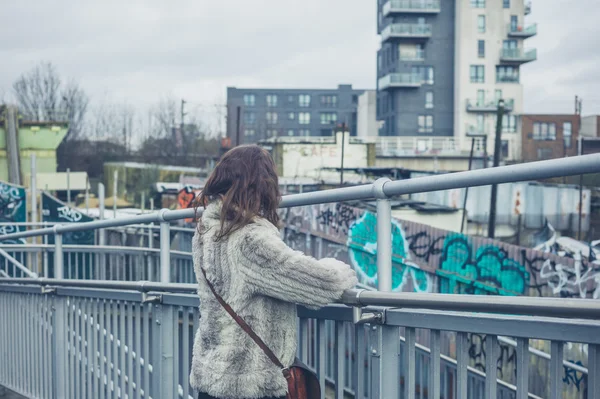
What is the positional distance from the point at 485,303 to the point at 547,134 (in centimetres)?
7842

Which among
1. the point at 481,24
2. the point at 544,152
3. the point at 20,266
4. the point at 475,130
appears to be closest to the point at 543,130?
the point at 544,152

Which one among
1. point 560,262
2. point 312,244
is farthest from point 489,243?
point 312,244

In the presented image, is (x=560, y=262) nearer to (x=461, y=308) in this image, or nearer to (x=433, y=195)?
(x=461, y=308)

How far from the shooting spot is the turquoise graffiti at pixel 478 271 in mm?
10438

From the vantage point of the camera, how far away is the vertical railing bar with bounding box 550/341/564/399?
92.5 inches

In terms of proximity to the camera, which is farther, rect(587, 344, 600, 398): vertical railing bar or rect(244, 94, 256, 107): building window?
rect(244, 94, 256, 107): building window

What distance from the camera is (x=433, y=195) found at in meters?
30.5

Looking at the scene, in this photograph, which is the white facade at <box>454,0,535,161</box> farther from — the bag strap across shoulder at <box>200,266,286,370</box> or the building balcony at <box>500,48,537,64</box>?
the bag strap across shoulder at <box>200,266,286,370</box>

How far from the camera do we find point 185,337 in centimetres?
416

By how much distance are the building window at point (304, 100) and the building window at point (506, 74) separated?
4592 centimetres

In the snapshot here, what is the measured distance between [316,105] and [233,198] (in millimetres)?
118318

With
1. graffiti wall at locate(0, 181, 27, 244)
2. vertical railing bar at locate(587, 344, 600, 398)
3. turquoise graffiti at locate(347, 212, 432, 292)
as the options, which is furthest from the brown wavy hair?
graffiti wall at locate(0, 181, 27, 244)

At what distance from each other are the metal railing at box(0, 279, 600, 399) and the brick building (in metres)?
71.0

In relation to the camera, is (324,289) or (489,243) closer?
(324,289)
